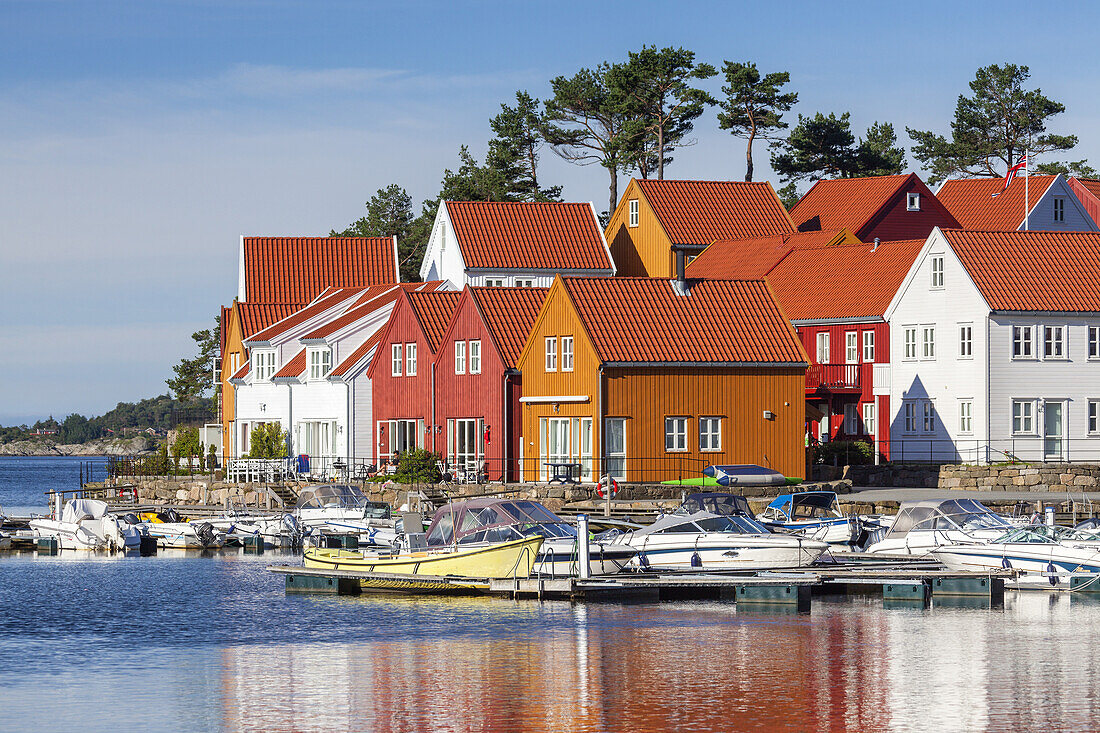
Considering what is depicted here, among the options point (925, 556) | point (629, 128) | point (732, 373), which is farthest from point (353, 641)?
point (629, 128)

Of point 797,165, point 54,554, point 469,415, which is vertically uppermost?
point 797,165

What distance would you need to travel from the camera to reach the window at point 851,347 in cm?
7538

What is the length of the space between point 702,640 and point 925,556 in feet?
46.4

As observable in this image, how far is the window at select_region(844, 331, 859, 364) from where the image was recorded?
75375 mm

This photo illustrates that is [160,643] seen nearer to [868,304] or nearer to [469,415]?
[469,415]

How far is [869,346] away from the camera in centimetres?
7475

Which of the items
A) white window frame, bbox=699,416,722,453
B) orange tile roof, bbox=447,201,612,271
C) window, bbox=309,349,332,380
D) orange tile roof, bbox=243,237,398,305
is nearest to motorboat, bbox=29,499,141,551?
window, bbox=309,349,332,380

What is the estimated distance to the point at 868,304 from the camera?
74812 mm

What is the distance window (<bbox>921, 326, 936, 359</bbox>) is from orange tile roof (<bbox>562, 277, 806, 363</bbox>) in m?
10.5

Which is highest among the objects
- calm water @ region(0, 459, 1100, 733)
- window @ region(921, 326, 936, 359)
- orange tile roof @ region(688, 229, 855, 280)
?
orange tile roof @ region(688, 229, 855, 280)

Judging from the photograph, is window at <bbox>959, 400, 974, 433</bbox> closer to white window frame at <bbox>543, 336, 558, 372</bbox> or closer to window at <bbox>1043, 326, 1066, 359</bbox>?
window at <bbox>1043, 326, 1066, 359</bbox>

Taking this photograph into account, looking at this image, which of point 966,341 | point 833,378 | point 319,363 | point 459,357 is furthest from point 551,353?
point 966,341

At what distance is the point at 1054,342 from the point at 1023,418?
3.43 m

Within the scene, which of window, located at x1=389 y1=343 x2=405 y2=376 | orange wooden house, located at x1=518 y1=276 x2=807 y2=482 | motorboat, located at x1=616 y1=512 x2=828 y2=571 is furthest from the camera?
window, located at x1=389 y1=343 x2=405 y2=376
